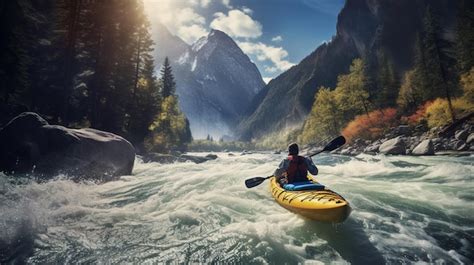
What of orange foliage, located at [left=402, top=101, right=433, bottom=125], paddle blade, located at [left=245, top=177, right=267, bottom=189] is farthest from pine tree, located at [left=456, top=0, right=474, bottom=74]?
paddle blade, located at [left=245, top=177, right=267, bottom=189]

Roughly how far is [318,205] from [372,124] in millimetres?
37609

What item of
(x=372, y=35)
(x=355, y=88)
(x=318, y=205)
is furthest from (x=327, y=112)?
(x=372, y=35)

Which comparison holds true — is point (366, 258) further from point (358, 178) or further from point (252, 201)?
point (358, 178)

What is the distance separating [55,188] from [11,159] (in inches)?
213

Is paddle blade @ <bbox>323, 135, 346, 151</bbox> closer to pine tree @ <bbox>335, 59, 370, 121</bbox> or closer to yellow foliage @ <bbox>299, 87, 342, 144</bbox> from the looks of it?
→ pine tree @ <bbox>335, 59, 370, 121</bbox>

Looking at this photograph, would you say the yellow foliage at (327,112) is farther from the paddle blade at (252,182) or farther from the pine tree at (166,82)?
the paddle blade at (252,182)

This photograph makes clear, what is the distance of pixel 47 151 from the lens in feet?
40.5

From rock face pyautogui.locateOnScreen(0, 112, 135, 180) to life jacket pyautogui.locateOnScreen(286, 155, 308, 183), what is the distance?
9290 millimetres

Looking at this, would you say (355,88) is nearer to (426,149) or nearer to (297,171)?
(426,149)

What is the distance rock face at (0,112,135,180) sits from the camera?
39.8 ft

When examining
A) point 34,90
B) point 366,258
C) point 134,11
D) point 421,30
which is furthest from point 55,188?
point 421,30

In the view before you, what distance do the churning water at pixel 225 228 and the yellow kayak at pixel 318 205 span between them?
358 mm

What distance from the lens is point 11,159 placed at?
492 inches

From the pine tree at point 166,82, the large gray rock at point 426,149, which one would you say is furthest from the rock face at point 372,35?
the pine tree at point 166,82
